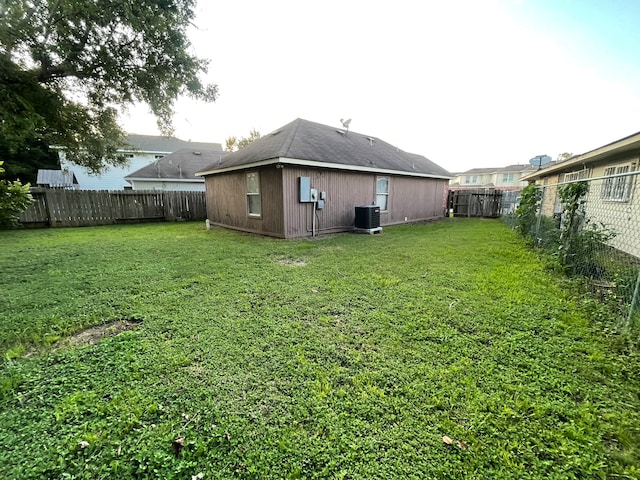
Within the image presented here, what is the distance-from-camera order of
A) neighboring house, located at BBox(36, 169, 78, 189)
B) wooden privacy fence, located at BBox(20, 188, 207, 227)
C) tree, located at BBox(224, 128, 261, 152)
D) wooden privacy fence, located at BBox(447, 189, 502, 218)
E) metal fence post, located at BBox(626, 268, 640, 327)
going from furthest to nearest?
tree, located at BBox(224, 128, 261, 152) < neighboring house, located at BBox(36, 169, 78, 189) < wooden privacy fence, located at BBox(447, 189, 502, 218) < wooden privacy fence, located at BBox(20, 188, 207, 227) < metal fence post, located at BBox(626, 268, 640, 327)

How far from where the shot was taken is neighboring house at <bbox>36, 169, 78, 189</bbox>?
19016mm

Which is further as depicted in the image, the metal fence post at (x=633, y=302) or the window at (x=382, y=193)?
the window at (x=382, y=193)

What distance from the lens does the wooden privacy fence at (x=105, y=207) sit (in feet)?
33.2

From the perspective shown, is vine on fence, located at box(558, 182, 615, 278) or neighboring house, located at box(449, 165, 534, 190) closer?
vine on fence, located at box(558, 182, 615, 278)

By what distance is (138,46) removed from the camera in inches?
239

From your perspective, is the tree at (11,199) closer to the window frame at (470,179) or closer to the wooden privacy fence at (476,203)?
the wooden privacy fence at (476,203)

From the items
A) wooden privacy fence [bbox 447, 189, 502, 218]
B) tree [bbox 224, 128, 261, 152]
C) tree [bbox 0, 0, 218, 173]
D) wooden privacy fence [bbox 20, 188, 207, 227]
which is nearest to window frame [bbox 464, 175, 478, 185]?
wooden privacy fence [bbox 447, 189, 502, 218]

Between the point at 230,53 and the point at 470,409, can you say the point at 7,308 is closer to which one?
the point at 470,409

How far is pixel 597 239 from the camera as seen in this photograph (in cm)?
359

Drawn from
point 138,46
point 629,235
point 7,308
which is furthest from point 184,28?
point 629,235

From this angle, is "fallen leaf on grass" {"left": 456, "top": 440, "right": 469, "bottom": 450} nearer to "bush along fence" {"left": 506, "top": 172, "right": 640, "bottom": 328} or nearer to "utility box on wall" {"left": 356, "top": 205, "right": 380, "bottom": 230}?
"bush along fence" {"left": 506, "top": 172, "right": 640, "bottom": 328}

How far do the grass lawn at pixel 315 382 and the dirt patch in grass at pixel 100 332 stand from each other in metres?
0.06

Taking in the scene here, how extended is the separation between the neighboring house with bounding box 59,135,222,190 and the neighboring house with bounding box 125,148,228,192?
141 cm

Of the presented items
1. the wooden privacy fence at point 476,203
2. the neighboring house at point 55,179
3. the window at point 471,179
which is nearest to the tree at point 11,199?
the wooden privacy fence at point 476,203
